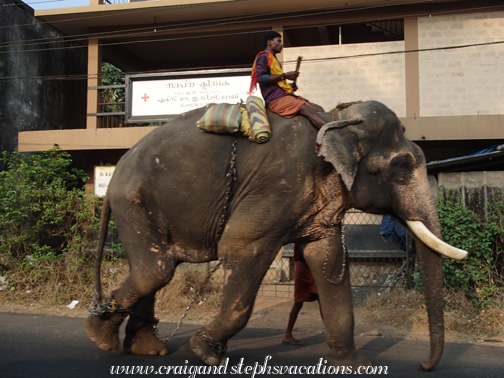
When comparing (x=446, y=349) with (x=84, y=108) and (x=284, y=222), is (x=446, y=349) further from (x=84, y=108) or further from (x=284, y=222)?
(x=84, y=108)

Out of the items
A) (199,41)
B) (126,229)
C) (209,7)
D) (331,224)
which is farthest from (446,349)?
(199,41)

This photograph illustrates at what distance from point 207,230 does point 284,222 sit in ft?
2.29

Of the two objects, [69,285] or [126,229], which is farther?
[69,285]

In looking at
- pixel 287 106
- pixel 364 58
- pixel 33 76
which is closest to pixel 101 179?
pixel 33 76

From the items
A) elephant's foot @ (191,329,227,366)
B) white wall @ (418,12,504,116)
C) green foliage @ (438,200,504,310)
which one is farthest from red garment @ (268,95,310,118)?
white wall @ (418,12,504,116)

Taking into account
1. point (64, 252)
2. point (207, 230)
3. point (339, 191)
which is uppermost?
point (339, 191)

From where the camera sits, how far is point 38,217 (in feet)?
28.7

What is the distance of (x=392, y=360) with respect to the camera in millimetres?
4555

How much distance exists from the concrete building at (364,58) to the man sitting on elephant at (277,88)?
19.6 feet

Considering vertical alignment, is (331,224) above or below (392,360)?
above

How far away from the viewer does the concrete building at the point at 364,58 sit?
33.0ft

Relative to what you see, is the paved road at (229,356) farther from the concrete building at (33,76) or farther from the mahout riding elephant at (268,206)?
the concrete building at (33,76)

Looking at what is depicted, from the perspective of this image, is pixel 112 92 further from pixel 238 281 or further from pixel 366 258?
pixel 238 281

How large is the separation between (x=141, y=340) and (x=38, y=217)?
5042 millimetres
